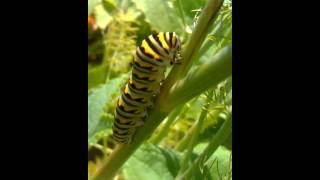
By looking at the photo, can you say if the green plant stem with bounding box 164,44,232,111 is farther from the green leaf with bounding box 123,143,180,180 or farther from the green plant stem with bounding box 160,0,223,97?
the green leaf with bounding box 123,143,180,180

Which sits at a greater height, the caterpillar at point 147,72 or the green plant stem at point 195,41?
the green plant stem at point 195,41

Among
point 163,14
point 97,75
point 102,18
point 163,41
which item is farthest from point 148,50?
point 102,18

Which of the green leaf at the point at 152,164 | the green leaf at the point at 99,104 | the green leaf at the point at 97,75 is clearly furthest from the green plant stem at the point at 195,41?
the green leaf at the point at 97,75

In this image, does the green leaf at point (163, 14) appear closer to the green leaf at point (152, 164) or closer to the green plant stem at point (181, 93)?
the green leaf at point (152, 164)

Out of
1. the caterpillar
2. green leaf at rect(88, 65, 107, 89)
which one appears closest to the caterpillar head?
the caterpillar

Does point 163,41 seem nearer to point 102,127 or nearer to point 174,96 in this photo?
point 174,96
